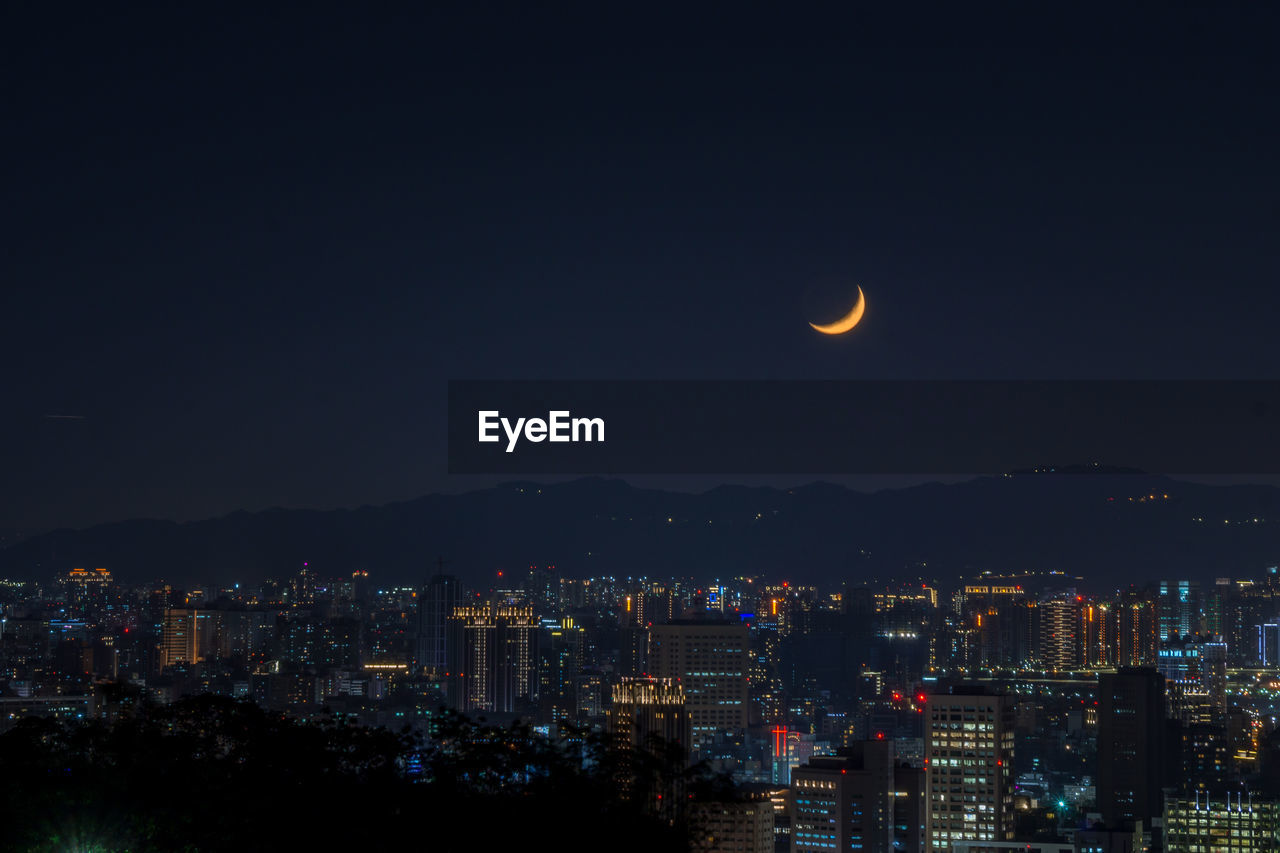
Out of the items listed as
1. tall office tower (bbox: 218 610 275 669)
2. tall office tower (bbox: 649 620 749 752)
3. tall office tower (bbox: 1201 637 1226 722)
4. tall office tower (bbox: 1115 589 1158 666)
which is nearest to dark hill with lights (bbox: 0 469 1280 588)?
tall office tower (bbox: 1115 589 1158 666)

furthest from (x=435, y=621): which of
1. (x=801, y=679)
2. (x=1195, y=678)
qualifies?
(x=1195, y=678)

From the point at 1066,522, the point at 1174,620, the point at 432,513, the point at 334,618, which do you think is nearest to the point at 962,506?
the point at 1066,522

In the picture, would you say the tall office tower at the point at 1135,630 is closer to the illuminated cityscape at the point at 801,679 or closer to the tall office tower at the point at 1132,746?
the illuminated cityscape at the point at 801,679

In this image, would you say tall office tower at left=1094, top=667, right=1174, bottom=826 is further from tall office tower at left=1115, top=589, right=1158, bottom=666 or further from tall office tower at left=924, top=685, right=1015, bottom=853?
tall office tower at left=1115, top=589, right=1158, bottom=666

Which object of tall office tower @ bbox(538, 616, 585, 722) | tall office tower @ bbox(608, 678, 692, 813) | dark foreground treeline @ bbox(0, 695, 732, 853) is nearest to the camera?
dark foreground treeline @ bbox(0, 695, 732, 853)

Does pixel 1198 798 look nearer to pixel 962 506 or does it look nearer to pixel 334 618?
pixel 334 618
